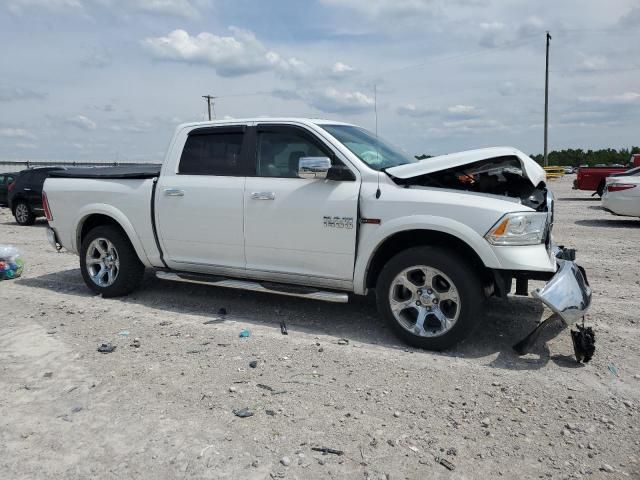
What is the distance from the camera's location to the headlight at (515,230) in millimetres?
4203

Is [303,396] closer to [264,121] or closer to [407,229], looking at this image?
[407,229]

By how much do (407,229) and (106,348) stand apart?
2739mm

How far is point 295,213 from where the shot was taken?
16.5ft

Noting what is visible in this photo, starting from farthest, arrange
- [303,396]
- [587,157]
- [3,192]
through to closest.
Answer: [587,157]
[3,192]
[303,396]

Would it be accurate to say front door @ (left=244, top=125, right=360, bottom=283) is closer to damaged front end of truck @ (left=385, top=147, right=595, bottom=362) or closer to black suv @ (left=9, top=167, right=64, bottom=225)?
damaged front end of truck @ (left=385, top=147, right=595, bottom=362)

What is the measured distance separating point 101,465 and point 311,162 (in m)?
2.80

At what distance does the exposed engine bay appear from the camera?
4715 millimetres

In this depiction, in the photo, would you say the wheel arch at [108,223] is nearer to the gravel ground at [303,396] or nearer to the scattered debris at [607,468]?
the gravel ground at [303,396]

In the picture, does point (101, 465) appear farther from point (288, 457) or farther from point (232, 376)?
point (232, 376)

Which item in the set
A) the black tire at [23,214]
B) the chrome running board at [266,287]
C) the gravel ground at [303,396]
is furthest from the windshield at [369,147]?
the black tire at [23,214]

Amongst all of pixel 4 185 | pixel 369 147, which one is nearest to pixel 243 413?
pixel 369 147

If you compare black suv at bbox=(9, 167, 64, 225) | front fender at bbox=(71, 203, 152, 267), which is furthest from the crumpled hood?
black suv at bbox=(9, 167, 64, 225)

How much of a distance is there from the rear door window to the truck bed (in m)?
Answer: 0.48

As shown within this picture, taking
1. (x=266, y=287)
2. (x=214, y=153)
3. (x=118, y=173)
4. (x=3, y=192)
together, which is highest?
(x=214, y=153)
